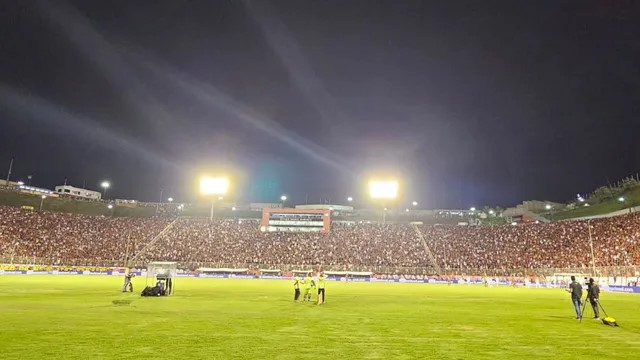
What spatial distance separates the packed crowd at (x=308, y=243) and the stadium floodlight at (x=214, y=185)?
10.7 m

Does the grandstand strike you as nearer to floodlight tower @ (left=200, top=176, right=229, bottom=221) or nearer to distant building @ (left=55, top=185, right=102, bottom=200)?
floodlight tower @ (left=200, top=176, right=229, bottom=221)

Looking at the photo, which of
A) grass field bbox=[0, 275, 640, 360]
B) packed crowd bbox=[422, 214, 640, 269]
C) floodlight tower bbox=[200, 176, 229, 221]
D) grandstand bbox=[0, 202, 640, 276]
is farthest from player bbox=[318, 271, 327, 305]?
floodlight tower bbox=[200, 176, 229, 221]

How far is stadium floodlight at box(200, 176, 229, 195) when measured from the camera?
74312mm

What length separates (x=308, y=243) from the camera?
81.1m

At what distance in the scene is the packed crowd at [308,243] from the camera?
→ 6569 centimetres

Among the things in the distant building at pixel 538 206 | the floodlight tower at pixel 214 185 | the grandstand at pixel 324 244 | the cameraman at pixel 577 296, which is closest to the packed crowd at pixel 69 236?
the grandstand at pixel 324 244

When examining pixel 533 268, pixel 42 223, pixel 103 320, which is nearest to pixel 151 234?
pixel 42 223

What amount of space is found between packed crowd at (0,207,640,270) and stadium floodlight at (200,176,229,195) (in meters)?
10.7

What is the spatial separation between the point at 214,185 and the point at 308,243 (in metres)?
20.4

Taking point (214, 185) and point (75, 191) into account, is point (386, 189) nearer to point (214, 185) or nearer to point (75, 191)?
point (214, 185)

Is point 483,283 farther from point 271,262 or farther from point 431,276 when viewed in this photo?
point 271,262

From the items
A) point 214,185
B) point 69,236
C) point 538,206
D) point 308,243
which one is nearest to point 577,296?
point 214,185

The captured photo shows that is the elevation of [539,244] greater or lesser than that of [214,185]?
lesser

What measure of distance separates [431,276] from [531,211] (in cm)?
6155
